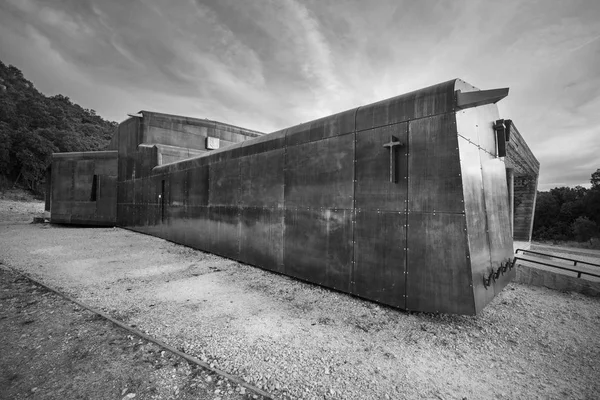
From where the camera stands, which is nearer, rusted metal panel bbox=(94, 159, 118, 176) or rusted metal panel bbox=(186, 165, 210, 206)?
rusted metal panel bbox=(186, 165, 210, 206)

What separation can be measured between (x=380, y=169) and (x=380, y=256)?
1.68m

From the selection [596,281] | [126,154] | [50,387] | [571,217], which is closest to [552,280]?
[596,281]

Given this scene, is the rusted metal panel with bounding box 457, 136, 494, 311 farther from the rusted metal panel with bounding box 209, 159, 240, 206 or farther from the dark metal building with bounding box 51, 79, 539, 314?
the rusted metal panel with bounding box 209, 159, 240, 206

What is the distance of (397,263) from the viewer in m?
4.55

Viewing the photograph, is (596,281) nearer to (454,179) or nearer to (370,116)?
(454,179)

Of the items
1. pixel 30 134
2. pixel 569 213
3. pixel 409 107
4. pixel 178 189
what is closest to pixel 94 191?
pixel 178 189

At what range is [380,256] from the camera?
189 inches

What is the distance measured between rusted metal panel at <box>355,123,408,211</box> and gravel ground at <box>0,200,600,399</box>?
2069mm

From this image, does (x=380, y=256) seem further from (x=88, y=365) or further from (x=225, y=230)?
(x=225, y=230)

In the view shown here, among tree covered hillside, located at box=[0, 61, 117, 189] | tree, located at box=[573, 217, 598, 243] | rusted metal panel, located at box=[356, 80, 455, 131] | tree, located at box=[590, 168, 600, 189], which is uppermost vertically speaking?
tree covered hillside, located at box=[0, 61, 117, 189]

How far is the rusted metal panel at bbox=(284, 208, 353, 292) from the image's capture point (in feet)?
17.7

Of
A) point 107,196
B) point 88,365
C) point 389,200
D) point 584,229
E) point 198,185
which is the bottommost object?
point 584,229

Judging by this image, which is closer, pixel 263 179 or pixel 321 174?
pixel 321 174

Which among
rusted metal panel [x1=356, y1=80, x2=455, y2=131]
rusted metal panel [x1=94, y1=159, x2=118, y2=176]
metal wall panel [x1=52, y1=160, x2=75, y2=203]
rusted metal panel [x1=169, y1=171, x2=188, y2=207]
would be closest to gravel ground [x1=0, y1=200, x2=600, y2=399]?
rusted metal panel [x1=356, y1=80, x2=455, y2=131]
